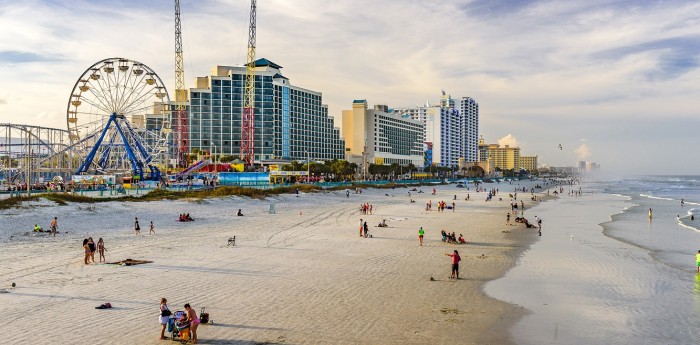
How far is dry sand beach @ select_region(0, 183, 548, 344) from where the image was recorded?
504 inches

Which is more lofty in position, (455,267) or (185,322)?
(185,322)

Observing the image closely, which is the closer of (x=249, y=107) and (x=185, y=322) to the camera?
(x=185, y=322)

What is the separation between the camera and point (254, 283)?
1792cm

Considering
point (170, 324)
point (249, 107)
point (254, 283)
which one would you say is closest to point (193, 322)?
point (170, 324)

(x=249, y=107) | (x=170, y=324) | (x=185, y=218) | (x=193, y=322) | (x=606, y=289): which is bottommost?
(x=606, y=289)

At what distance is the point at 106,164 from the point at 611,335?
7833 cm

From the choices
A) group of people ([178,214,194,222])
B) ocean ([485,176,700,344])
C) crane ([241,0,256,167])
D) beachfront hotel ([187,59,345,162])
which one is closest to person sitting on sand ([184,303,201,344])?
ocean ([485,176,700,344])

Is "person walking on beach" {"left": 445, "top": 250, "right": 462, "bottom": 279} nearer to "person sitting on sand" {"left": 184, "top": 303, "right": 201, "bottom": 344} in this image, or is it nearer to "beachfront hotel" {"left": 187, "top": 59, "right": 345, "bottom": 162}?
"person sitting on sand" {"left": 184, "top": 303, "right": 201, "bottom": 344}

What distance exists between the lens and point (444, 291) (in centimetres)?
1766

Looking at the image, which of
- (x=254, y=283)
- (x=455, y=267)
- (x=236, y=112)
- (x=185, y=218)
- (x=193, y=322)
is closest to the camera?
(x=193, y=322)

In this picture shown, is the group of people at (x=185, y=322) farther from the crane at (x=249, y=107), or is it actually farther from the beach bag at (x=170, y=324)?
the crane at (x=249, y=107)

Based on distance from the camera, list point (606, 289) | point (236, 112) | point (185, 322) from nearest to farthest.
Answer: point (185, 322)
point (606, 289)
point (236, 112)

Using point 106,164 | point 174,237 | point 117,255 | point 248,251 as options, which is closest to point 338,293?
point 248,251

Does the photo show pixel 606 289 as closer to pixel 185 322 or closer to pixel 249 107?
pixel 185 322
